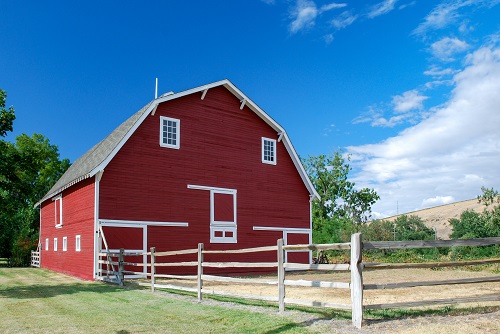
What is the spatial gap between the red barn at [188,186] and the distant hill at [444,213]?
143 ft

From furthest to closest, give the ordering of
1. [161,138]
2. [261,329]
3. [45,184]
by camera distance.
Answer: [45,184]
[161,138]
[261,329]

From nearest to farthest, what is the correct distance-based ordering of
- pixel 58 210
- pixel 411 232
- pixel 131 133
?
pixel 131 133 → pixel 58 210 → pixel 411 232

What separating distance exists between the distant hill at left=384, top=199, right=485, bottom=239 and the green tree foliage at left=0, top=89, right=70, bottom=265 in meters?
47.7

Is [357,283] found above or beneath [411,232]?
above

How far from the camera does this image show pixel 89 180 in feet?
68.2

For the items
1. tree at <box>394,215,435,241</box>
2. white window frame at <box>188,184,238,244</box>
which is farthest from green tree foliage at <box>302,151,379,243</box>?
white window frame at <box>188,184,238,244</box>

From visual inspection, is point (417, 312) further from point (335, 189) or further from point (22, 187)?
point (335, 189)

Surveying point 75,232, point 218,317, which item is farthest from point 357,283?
point 75,232

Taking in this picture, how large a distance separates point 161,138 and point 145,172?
178 cm

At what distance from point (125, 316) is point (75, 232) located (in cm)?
1431

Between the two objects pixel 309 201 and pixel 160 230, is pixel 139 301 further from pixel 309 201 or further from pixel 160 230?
pixel 309 201

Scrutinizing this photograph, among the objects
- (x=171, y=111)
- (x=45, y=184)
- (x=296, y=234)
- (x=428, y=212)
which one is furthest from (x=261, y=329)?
(x=428, y=212)

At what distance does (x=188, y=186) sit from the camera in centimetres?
2230

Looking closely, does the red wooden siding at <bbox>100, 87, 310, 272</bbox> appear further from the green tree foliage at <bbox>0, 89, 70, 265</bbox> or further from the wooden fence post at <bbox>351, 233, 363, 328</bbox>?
the wooden fence post at <bbox>351, 233, 363, 328</bbox>
